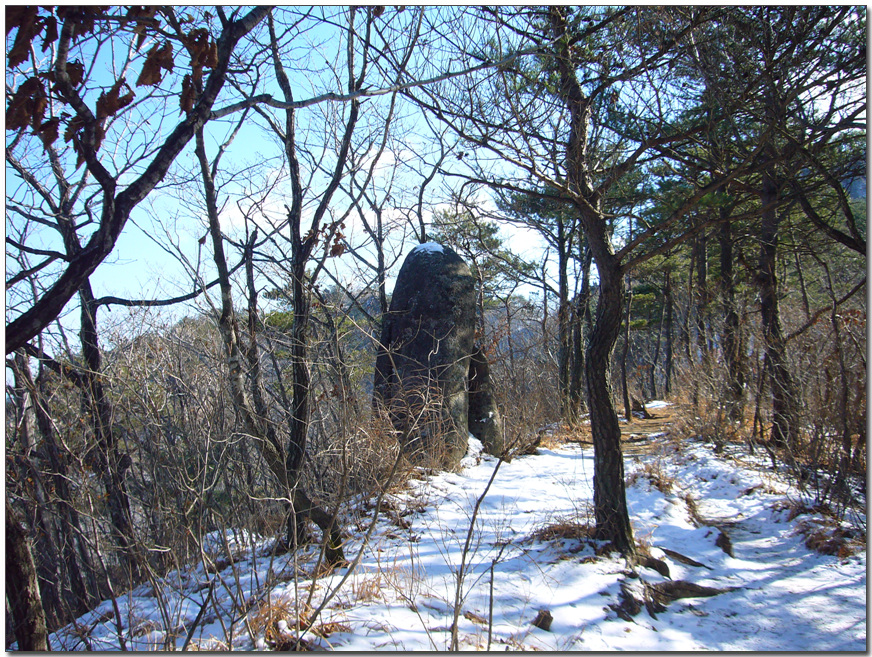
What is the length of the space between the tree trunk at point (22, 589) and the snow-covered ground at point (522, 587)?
56cm

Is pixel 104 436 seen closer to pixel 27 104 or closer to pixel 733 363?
pixel 27 104

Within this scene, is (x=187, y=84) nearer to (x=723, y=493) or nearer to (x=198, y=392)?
(x=198, y=392)

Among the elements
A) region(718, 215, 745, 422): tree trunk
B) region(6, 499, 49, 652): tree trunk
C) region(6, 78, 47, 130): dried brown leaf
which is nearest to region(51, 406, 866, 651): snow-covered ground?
region(6, 499, 49, 652): tree trunk

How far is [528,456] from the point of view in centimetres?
632

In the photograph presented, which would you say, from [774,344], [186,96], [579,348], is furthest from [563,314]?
[186,96]

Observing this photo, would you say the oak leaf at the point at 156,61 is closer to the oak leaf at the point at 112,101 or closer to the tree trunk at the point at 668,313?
the oak leaf at the point at 112,101

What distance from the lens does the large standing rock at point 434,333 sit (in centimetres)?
567

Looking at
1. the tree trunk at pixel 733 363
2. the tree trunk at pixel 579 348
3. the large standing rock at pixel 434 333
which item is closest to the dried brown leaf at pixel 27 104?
the large standing rock at pixel 434 333

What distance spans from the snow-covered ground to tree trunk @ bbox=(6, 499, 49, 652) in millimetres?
556

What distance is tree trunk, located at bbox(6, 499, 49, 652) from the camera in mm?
1744

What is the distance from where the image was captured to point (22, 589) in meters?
1.76

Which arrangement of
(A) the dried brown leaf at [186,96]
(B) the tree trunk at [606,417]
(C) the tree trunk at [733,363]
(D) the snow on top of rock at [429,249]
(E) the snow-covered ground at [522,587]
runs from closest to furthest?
(A) the dried brown leaf at [186,96], (E) the snow-covered ground at [522,587], (B) the tree trunk at [606,417], (C) the tree trunk at [733,363], (D) the snow on top of rock at [429,249]

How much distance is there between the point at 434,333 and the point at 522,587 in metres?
3.40

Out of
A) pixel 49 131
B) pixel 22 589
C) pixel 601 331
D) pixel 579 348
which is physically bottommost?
pixel 22 589
